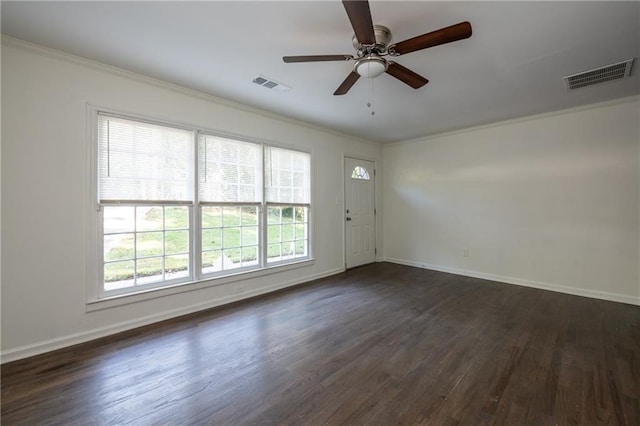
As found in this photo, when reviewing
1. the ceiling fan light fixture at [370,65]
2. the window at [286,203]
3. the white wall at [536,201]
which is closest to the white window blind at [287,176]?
the window at [286,203]

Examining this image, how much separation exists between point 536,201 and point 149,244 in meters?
5.31

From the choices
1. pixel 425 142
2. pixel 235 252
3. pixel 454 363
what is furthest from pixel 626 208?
pixel 235 252

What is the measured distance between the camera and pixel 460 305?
3.35m

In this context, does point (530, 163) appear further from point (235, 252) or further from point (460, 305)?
point (235, 252)

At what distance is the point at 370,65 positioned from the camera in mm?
2051

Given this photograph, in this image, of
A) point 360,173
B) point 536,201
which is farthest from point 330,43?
point 536,201

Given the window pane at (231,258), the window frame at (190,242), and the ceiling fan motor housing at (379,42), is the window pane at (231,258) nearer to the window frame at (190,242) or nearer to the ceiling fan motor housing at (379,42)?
the window frame at (190,242)

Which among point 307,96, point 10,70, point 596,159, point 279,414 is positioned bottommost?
point 279,414

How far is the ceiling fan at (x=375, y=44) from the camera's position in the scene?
1552mm

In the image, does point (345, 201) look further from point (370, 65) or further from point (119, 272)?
point (119, 272)

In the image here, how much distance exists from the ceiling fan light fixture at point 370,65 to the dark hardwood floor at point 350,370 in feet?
7.68

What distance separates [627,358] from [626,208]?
2.25m

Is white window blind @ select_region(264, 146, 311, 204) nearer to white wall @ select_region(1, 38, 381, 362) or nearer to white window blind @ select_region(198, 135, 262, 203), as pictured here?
white window blind @ select_region(198, 135, 262, 203)

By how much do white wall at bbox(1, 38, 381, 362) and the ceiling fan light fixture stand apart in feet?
7.27
